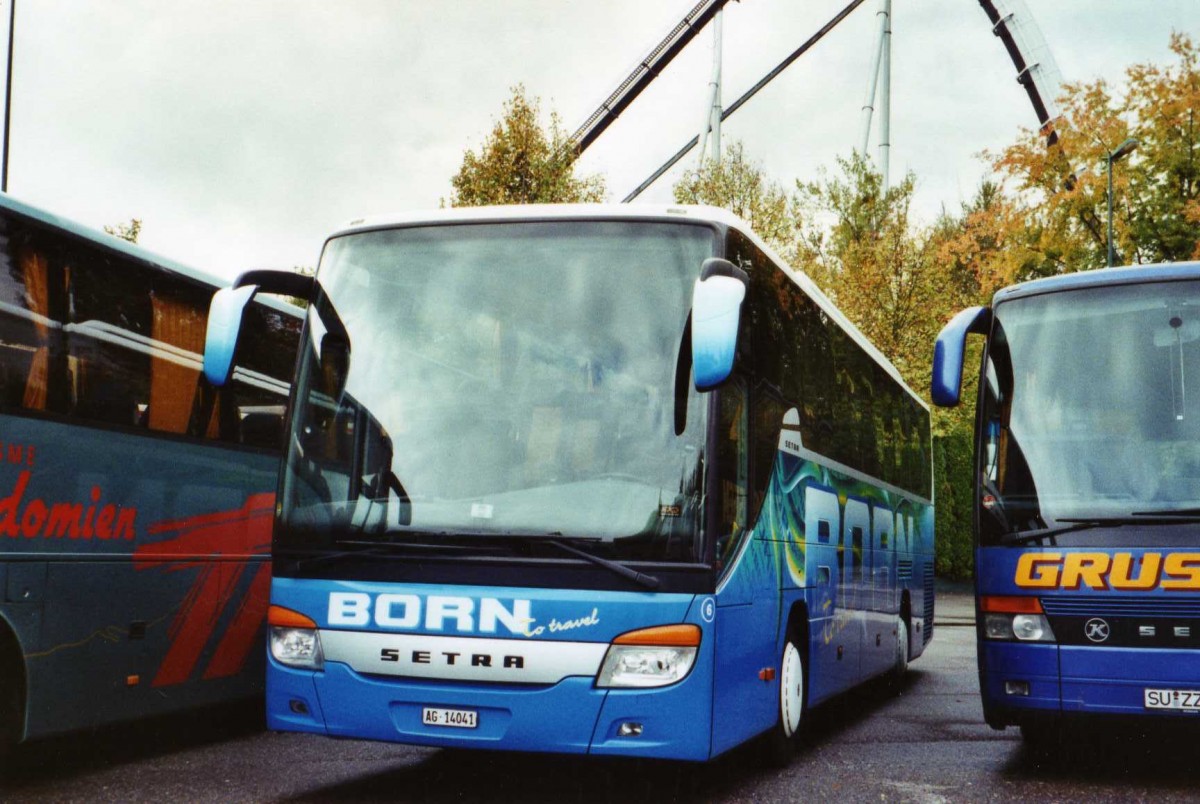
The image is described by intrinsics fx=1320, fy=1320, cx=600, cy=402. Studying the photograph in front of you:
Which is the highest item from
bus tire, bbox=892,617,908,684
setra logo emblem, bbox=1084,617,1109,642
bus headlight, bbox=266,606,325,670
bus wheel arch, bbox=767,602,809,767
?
bus headlight, bbox=266,606,325,670

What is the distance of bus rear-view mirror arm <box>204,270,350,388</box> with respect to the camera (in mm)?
6469

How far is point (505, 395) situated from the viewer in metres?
6.51

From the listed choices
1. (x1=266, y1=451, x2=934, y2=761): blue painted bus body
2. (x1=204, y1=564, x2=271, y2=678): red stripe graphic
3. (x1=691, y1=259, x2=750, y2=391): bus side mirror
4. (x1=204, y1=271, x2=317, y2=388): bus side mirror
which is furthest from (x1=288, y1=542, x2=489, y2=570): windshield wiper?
(x1=204, y1=564, x2=271, y2=678): red stripe graphic

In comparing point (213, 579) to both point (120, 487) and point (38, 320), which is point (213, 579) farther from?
point (38, 320)

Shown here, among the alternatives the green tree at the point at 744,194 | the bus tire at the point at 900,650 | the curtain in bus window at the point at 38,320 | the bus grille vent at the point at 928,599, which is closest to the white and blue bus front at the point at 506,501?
the curtain in bus window at the point at 38,320

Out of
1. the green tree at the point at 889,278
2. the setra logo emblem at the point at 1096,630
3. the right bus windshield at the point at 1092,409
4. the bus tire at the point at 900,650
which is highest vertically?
the green tree at the point at 889,278

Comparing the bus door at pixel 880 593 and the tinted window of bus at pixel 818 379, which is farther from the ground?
the tinted window of bus at pixel 818 379

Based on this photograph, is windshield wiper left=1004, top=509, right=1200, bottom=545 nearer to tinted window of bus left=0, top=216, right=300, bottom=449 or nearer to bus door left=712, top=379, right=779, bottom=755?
bus door left=712, top=379, right=779, bottom=755

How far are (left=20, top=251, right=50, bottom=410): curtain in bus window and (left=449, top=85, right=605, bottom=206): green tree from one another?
21.2m

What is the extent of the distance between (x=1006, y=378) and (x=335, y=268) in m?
4.30

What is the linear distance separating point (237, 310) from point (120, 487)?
1.97 m

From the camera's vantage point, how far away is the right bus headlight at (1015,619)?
25.6ft

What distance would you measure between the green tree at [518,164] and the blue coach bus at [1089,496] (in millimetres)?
20557

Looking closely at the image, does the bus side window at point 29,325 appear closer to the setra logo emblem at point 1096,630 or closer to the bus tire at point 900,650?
the setra logo emblem at point 1096,630
